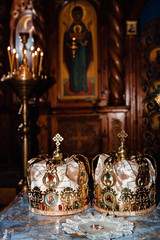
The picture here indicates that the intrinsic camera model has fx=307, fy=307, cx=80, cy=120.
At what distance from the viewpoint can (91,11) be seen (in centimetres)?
557

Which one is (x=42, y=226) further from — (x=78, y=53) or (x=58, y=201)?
(x=78, y=53)

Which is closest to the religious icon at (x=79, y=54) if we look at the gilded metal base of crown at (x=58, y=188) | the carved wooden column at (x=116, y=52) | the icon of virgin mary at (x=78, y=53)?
the icon of virgin mary at (x=78, y=53)

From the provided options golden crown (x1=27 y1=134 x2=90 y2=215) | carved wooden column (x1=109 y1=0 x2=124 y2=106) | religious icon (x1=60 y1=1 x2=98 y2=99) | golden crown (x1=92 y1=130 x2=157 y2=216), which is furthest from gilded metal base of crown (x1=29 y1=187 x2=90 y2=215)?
religious icon (x1=60 y1=1 x2=98 y2=99)

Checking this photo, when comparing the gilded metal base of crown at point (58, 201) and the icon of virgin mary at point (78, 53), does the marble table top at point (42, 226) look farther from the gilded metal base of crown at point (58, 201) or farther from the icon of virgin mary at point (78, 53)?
the icon of virgin mary at point (78, 53)

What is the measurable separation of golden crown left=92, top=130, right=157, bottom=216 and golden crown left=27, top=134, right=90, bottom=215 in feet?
0.37

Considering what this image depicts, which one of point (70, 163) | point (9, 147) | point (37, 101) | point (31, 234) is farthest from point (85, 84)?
point (31, 234)

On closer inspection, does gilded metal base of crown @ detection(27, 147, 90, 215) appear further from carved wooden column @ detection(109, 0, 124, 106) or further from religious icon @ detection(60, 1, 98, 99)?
religious icon @ detection(60, 1, 98, 99)

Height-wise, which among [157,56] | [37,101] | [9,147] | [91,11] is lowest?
[9,147]

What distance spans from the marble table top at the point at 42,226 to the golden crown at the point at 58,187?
5 centimetres

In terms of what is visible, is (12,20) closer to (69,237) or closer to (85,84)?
(85,84)

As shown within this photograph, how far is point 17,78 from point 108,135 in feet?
7.71

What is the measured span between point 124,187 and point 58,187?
0.38 meters

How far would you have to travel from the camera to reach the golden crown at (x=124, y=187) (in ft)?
5.70

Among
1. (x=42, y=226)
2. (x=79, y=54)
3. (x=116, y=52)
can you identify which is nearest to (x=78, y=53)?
(x=79, y=54)
